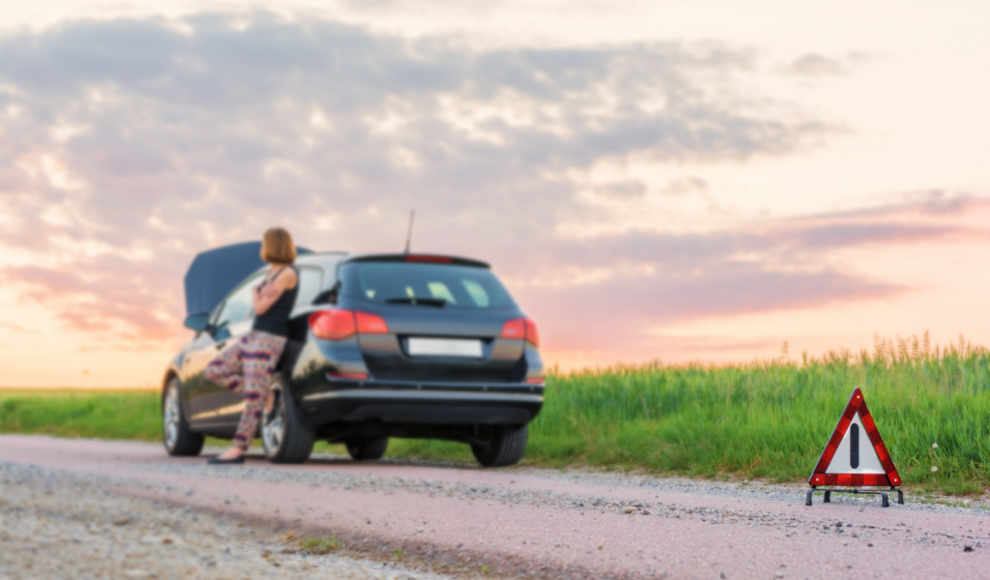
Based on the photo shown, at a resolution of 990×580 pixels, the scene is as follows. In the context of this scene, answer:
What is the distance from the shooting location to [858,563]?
452 cm

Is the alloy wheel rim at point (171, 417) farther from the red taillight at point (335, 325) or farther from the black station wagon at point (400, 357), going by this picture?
the red taillight at point (335, 325)

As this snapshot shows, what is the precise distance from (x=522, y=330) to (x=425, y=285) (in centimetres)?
100

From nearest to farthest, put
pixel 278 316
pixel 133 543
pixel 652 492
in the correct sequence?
1. pixel 133 543
2. pixel 652 492
3. pixel 278 316

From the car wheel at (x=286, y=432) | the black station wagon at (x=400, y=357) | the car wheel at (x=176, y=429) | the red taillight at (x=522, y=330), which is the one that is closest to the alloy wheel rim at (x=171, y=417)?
the car wheel at (x=176, y=429)

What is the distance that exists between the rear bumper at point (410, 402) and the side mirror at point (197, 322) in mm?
2298

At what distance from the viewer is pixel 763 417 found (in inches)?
389

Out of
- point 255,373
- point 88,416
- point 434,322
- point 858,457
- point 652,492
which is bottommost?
point 88,416

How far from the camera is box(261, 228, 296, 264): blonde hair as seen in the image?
9.20 m

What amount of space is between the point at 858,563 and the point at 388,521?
8.24 ft

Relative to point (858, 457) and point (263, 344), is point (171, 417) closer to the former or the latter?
point (263, 344)

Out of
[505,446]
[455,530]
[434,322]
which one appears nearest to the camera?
[455,530]

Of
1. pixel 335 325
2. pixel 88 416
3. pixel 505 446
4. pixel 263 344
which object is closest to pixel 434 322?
pixel 335 325

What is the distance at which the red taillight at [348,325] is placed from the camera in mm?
8664

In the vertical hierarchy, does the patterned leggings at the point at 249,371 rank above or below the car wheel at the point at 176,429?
above
